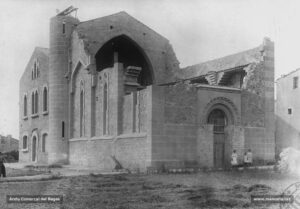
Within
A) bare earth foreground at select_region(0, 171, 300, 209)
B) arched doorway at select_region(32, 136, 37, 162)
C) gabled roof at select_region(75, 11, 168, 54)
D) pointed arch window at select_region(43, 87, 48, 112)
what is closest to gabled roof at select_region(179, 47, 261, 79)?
gabled roof at select_region(75, 11, 168, 54)

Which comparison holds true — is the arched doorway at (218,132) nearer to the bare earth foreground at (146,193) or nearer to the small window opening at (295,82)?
the bare earth foreground at (146,193)

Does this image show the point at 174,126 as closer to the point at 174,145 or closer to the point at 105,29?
the point at 174,145

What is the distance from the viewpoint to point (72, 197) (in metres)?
13.0

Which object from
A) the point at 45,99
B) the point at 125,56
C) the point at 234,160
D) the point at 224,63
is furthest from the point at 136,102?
the point at 45,99

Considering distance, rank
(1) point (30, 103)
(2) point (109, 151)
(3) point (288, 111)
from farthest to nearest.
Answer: (1) point (30, 103)
(3) point (288, 111)
(2) point (109, 151)

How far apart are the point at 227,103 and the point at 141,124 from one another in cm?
525

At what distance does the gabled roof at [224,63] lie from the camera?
2794 centimetres

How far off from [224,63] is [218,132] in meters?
6.01

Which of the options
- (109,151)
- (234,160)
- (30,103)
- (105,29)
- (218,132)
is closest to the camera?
(234,160)

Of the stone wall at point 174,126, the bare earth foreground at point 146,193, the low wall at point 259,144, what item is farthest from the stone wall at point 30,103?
the bare earth foreground at point 146,193

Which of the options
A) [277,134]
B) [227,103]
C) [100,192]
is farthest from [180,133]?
[277,134]

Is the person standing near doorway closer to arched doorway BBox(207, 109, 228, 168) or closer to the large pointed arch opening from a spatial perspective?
arched doorway BBox(207, 109, 228, 168)

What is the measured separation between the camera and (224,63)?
30031 millimetres

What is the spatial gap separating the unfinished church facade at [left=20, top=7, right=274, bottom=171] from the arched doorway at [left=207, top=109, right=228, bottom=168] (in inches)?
2.3
